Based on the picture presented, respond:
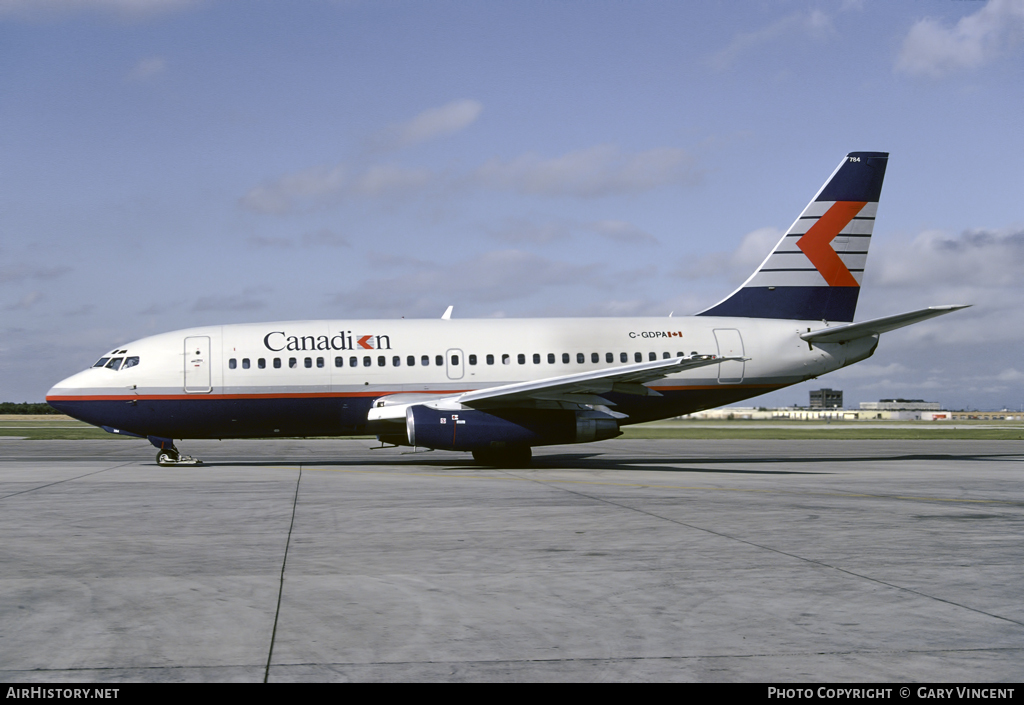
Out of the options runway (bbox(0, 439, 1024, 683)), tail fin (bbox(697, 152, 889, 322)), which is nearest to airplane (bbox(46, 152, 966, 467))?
tail fin (bbox(697, 152, 889, 322))

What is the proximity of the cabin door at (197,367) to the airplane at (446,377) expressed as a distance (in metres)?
0.03

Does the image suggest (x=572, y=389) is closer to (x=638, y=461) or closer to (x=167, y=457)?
(x=638, y=461)

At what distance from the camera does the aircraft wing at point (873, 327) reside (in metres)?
21.3

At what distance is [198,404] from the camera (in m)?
22.6

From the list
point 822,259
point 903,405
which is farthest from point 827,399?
point 822,259

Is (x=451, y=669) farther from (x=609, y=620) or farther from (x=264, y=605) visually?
(x=264, y=605)

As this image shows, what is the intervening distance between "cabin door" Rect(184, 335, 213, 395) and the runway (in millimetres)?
6369

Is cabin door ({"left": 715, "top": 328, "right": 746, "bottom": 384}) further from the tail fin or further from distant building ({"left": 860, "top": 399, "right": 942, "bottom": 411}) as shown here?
distant building ({"left": 860, "top": 399, "right": 942, "bottom": 411})

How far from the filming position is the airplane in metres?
21.6

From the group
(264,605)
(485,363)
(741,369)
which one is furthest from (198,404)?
(264,605)

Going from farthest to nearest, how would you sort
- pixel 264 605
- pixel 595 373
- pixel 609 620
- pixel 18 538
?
pixel 595 373
pixel 18 538
pixel 264 605
pixel 609 620

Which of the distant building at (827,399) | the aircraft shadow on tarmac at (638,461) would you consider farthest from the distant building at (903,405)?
the aircraft shadow on tarmac at (638,461)

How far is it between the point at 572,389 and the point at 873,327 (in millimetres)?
8708

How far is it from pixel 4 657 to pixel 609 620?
3962 mm
